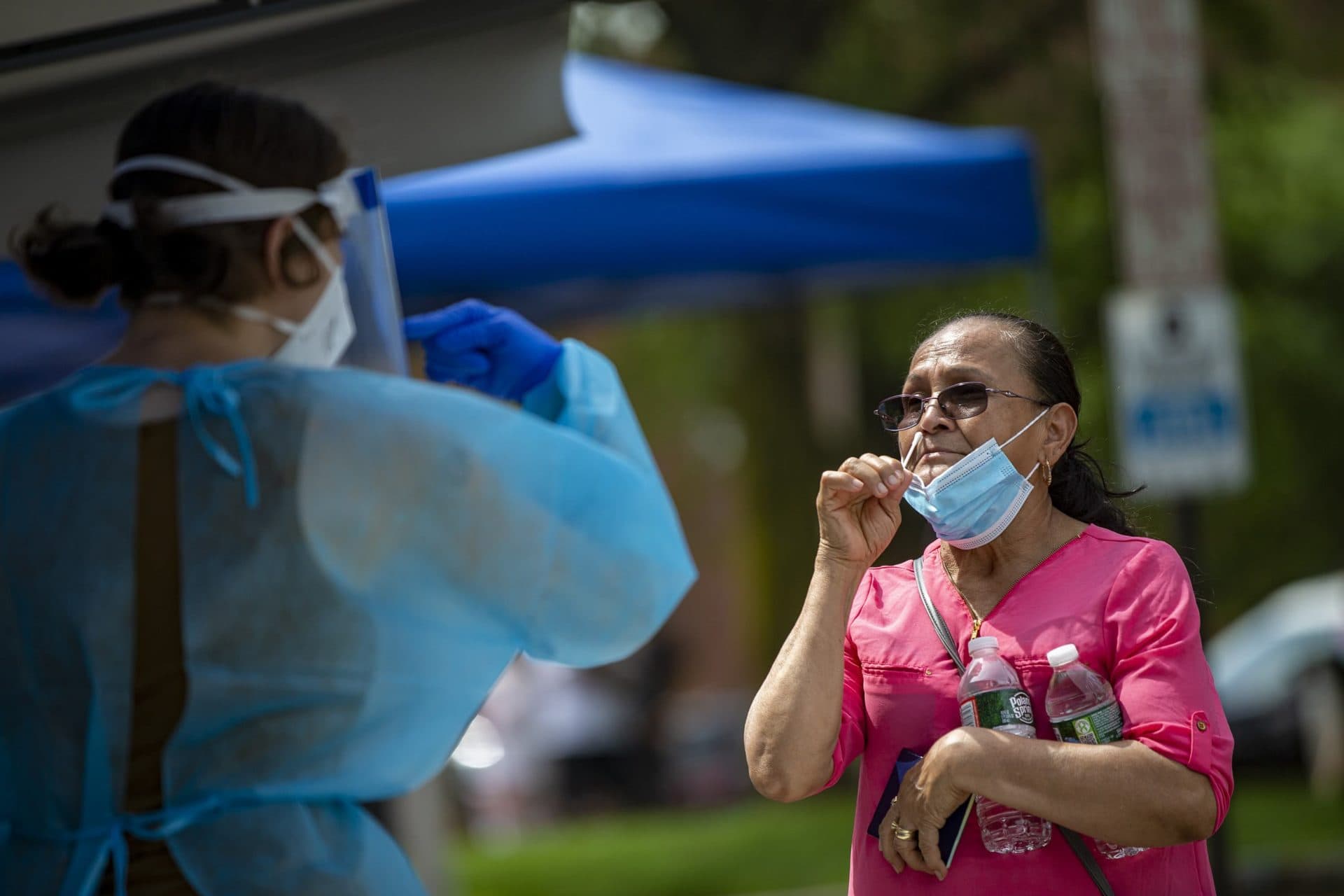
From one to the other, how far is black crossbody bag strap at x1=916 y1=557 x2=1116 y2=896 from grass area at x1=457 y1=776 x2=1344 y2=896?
593 centimetres

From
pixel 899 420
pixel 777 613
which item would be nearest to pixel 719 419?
pixel 777 613

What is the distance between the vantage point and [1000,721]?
6.77 ft

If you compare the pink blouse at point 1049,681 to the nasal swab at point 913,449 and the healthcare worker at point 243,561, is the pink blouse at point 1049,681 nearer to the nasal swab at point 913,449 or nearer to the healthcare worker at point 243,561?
the nasal swab at point 913,449

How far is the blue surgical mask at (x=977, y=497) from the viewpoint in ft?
7.26

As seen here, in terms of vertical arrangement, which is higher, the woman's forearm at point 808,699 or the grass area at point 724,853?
the woman's forearm at point 808,699

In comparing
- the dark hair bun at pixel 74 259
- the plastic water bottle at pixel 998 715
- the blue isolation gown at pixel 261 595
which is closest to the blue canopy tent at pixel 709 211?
the dark hair bun at pixel 74 259

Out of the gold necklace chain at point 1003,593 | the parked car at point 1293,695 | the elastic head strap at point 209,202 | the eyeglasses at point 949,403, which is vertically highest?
the elastic head strap at point 209,202

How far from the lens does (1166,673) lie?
6.68ft

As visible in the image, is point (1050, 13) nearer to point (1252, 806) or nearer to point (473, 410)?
point (1252, 806)

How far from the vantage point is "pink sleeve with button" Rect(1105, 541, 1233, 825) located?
2.01 metres

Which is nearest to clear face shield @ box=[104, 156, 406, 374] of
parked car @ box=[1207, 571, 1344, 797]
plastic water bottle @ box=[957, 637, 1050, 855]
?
plastic water bottle @ box=[957, 637, 1050, 855]

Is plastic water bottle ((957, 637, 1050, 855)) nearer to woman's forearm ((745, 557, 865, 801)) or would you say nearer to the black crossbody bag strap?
the black crossbody bag strap

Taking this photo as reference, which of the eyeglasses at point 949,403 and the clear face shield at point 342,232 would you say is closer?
the clear face shield at point 342,232

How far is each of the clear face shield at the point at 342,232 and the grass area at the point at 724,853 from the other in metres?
6.11
